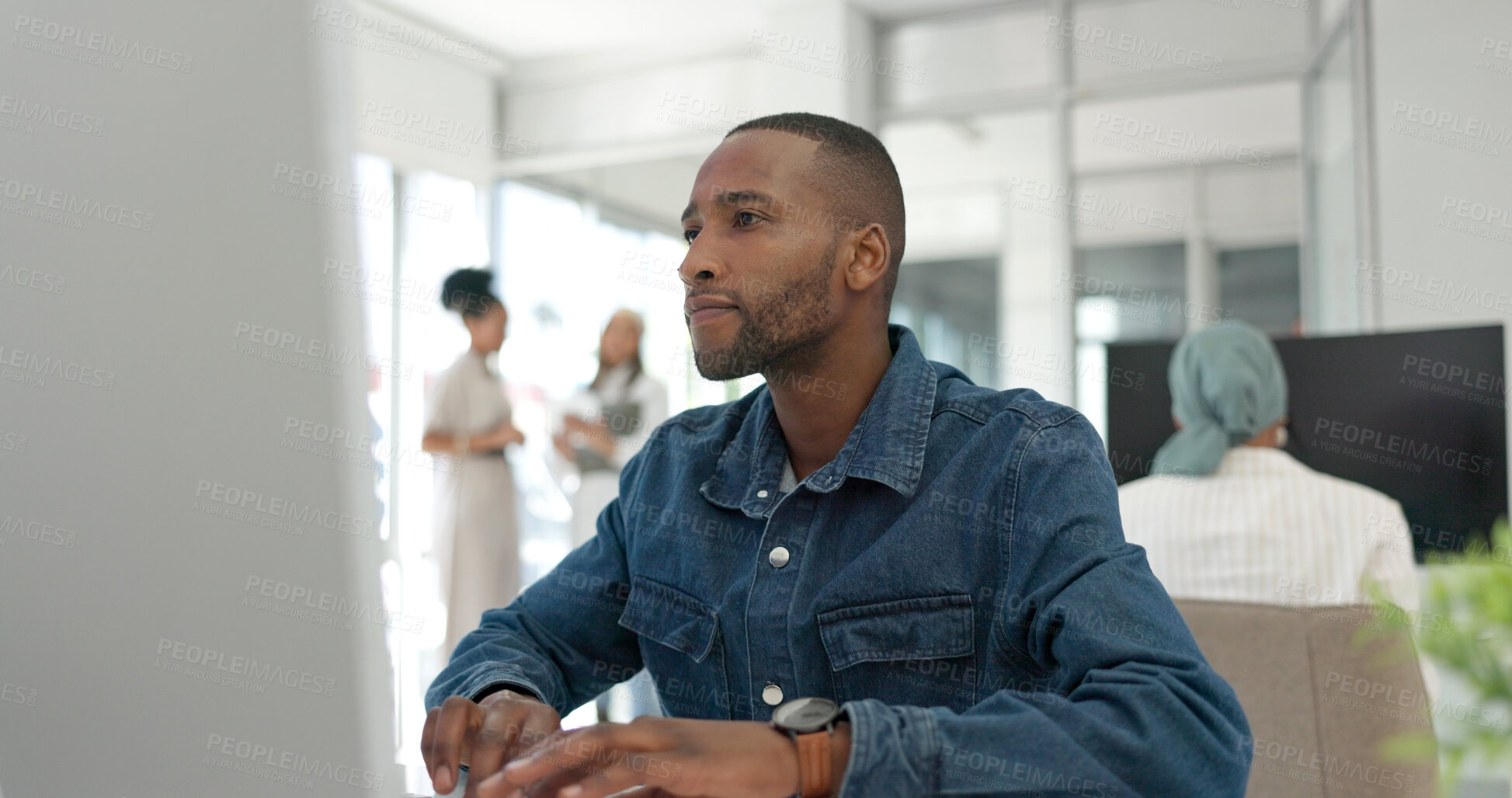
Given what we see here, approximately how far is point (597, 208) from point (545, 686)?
5531 millimetres

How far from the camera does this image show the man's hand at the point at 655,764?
689 millimetres

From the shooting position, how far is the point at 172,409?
38 cm

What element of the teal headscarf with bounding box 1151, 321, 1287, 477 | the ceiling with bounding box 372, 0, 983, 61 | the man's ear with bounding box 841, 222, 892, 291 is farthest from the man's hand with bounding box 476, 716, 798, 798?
the ceiling with bounding box 372, 0, 983, 61

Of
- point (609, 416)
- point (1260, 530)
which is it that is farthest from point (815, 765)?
point (609, 416)

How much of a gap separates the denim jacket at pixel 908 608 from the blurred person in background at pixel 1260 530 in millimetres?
1068

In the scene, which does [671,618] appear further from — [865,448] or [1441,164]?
[1441,164]

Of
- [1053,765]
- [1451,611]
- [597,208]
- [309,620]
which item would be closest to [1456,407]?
[1451,611]

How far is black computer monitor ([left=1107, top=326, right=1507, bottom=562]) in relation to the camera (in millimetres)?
2770

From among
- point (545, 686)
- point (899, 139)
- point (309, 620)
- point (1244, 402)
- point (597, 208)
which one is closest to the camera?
point (309, 620)

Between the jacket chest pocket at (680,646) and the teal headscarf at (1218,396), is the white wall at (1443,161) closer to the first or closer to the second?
the teal headscarf at (1218,396)

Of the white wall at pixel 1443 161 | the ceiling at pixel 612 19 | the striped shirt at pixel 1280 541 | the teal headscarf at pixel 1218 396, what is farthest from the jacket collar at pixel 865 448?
the ceiling at pixel 612 19

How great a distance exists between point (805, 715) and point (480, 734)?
298mm

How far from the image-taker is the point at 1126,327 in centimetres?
521

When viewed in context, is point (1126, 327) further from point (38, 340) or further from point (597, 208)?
point (38, 340)
